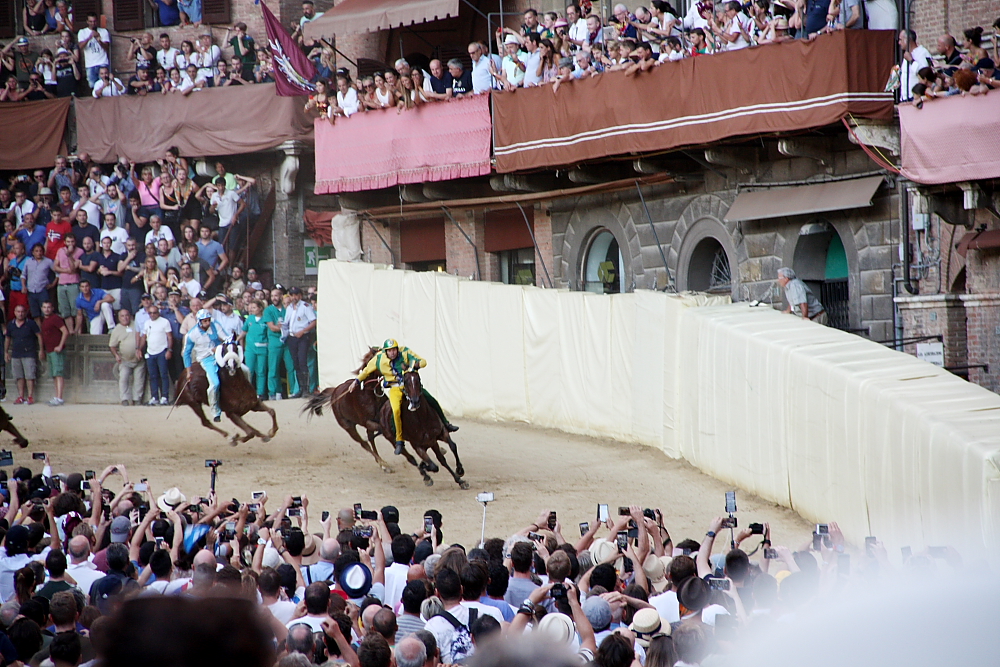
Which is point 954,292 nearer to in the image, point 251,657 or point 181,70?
point 251,657

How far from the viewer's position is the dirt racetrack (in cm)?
1309

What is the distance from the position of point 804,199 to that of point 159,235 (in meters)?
13.2

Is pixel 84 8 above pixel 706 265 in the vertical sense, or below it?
above

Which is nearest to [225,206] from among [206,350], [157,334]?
[157,334]

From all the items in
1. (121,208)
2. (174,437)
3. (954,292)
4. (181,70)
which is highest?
(181,70)

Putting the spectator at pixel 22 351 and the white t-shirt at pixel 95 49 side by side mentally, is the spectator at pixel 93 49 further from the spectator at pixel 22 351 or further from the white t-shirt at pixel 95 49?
the spectator at pixel 22 351

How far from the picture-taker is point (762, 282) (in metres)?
18.2

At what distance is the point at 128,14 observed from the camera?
28000 mm

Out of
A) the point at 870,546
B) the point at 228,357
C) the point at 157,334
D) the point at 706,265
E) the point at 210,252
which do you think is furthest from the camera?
the point at 210,252

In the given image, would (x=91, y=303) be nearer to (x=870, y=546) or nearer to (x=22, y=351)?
(x=22, y=351)

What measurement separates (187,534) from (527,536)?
2.49m

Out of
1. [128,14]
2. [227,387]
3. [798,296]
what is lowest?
[227,387]

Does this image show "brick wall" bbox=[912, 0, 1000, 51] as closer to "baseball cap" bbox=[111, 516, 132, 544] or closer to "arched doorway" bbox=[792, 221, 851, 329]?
"arched doorway" bbox=[792, 221, 851, 329]

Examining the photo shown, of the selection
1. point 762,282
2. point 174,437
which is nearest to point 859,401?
point 762,282
